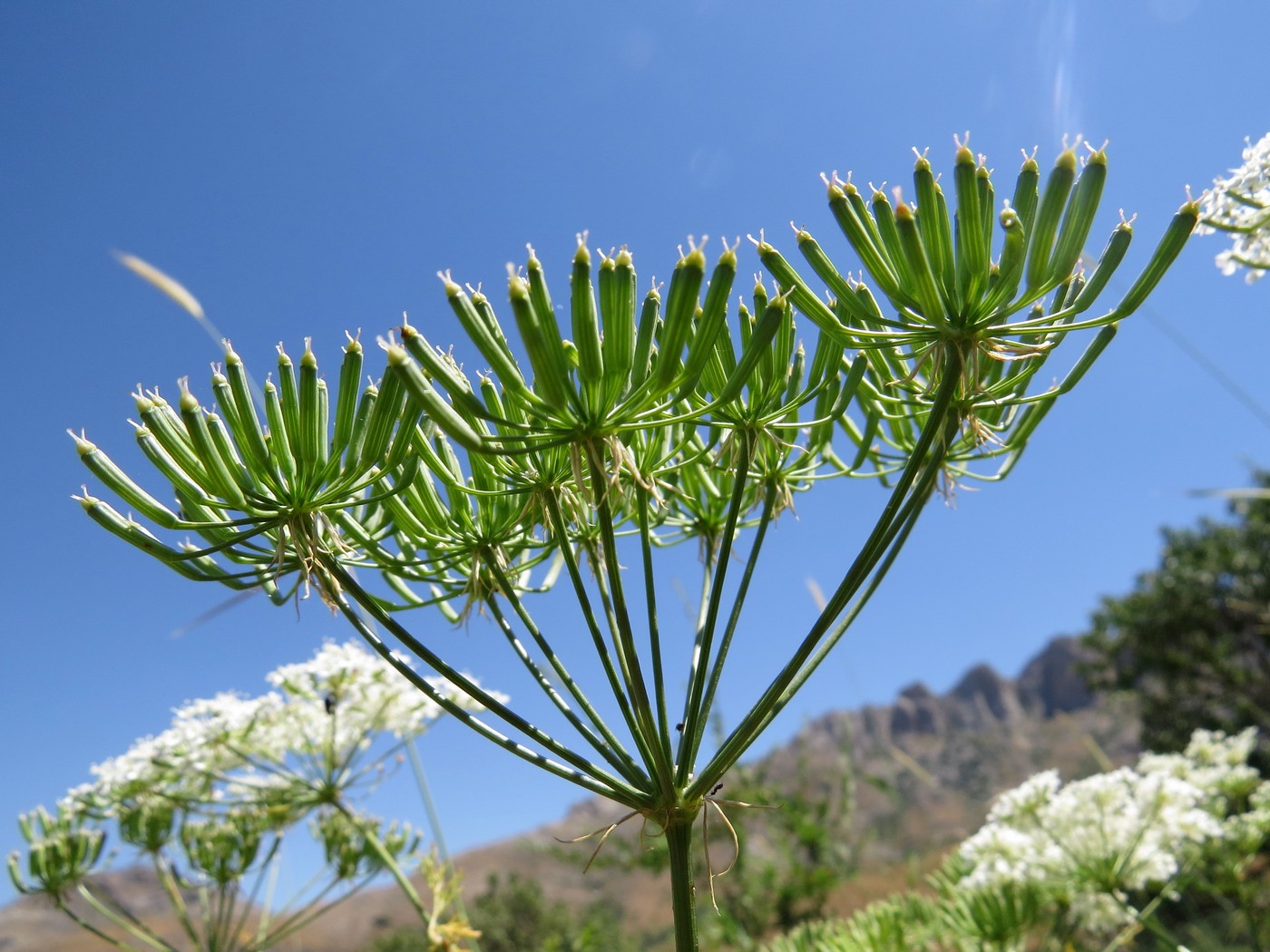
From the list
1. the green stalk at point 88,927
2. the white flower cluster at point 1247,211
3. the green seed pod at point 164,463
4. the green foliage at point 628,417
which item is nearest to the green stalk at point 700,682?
the green foliage at point 628,417

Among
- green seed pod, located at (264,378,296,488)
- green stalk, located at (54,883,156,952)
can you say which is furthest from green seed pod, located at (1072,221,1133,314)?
green stalk, located at (54,883,156,952)

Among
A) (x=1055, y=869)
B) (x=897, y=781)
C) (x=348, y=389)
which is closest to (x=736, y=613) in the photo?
(x=348, y=389)

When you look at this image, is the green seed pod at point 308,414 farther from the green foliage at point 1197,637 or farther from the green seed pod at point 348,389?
the green foliage at point 1197,637

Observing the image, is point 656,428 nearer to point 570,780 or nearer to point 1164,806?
point 570,780

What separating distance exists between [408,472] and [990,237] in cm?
159

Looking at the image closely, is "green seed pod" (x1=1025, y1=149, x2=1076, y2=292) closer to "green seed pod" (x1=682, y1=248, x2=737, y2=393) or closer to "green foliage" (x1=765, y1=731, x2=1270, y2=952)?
"green seed pod" (x1=682, y1=248, x2=737, y2=393)

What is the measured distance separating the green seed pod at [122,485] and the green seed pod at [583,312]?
45.1 inches

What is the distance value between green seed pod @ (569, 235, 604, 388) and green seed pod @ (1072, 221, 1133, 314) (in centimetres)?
120

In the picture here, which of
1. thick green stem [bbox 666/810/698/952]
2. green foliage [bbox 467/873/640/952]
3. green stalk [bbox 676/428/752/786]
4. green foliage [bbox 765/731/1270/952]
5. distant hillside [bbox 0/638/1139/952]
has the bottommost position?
green foliage [bbox 765/731/1270/952]

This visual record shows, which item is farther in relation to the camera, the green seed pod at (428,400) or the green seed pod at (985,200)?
the green seed pod at (985,200)

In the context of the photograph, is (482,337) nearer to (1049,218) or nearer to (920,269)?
(920,269)

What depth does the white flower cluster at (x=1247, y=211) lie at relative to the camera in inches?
110

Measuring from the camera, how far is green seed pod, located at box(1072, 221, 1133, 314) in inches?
75.9

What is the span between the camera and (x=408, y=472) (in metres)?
2.08
